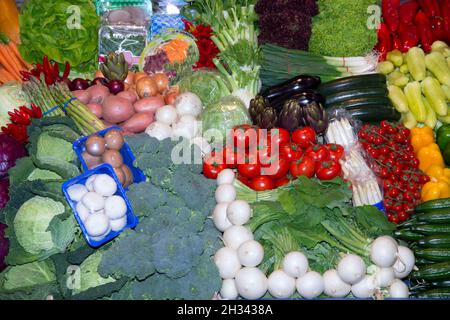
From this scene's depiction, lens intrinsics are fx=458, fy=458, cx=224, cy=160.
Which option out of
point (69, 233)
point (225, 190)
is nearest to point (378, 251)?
point (225, 190)

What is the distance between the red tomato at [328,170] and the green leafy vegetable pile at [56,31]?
2.61m

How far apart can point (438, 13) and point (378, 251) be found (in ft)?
8.93

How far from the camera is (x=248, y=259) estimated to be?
8.21 feet

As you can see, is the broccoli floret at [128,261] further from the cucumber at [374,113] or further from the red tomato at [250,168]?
the cucumber at [374,113]

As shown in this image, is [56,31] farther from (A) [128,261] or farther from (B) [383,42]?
(B) [383,42]

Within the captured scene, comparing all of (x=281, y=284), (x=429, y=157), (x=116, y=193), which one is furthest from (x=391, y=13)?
(x=116, y=193)

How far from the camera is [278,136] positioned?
10.3ft

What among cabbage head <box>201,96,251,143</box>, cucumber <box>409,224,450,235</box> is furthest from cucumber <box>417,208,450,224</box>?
cabbage head <box>201,96,251,143</box>

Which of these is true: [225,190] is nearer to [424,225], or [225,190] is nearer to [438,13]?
[424,225]

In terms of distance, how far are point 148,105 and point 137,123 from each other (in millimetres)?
187

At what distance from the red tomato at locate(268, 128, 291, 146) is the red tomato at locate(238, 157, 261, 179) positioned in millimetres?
240

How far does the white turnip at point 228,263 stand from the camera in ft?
8.38

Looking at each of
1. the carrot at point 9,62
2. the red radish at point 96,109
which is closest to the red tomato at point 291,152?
the red radish at point 96,109

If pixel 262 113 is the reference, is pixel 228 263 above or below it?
below
